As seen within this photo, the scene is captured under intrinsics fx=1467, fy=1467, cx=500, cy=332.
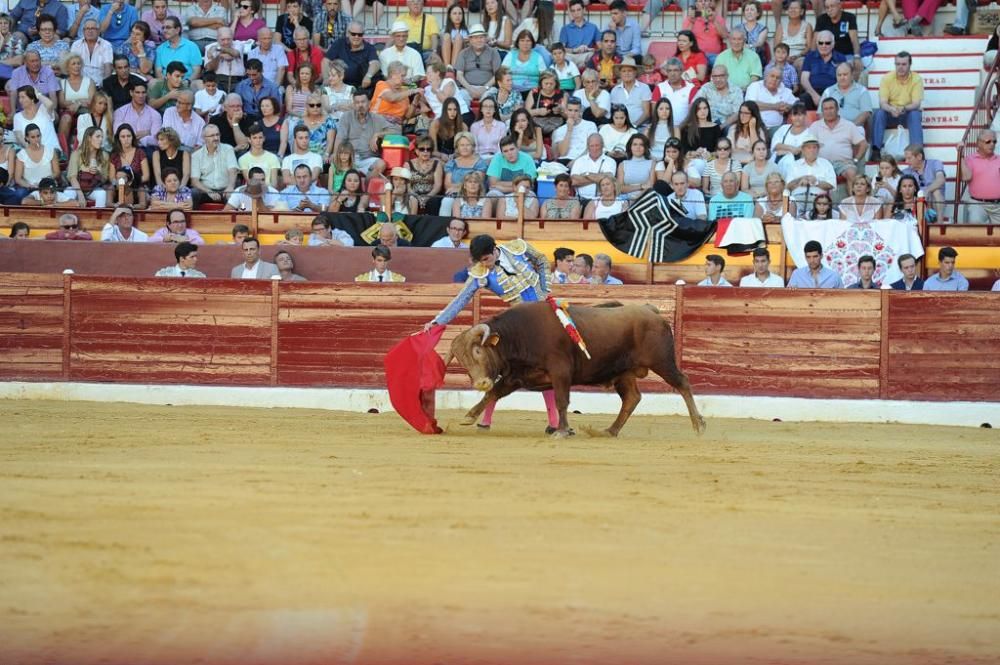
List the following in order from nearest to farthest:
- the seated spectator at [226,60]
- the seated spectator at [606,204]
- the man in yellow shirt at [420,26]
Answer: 1. the seated spectator at [606,204]
2. the seated spectator at [226,60]
3. the man in yellow shirt at [420,26]

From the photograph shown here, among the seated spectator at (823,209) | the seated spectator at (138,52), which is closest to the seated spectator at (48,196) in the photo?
the seated spectator at (138,52)

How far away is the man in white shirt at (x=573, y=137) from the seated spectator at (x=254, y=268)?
9.50 ft

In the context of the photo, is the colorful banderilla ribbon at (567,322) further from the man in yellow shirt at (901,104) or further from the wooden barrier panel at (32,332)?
the man in yellow shirt at (901,104)

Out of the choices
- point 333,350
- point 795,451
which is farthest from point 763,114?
point 795,451

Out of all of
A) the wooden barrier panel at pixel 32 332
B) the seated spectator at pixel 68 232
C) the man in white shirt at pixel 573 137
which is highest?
the man in white shirt at pixel 573 137

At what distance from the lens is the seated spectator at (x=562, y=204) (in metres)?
12.9

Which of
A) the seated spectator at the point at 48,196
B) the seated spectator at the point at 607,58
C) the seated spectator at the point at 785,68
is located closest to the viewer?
the seated spectator at the point at 48,196

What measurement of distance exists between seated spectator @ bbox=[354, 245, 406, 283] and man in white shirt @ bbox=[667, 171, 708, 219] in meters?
2.44

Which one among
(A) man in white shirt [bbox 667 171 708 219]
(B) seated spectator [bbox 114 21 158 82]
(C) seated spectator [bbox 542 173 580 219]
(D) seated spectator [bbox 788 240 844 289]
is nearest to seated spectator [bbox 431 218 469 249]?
(C) seated spectator [bbox 542 173 580 219]

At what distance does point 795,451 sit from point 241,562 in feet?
15.1

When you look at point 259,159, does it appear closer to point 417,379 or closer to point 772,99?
point 772,99

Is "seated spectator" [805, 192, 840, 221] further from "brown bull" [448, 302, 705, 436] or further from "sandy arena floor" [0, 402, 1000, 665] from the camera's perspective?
"sandy arena floor" [0, 402, 1000, 665]

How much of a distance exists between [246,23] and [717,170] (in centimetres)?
553

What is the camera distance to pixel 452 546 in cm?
527
